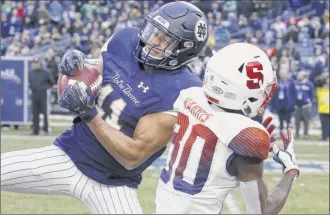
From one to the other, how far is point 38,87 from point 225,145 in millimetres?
12583

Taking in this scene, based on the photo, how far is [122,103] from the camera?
493 centimetres

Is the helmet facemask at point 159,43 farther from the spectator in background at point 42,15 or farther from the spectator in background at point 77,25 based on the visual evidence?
the spectator in background at point 42,15

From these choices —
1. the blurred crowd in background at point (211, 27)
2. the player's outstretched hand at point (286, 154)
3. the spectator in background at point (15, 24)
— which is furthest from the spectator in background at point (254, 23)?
the player's outstretched hand at point (286, 154)

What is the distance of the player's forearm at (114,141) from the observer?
466 cm

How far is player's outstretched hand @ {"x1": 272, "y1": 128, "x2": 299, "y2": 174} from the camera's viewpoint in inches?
153

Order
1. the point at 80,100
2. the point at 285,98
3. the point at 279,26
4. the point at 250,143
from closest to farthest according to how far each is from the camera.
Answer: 1. the point at 250,143
2. the point at 80,100
3. the point at 285,98
4. the point at 279,26

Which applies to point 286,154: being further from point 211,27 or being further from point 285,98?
point 211,27

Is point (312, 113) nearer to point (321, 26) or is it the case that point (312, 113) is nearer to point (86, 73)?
point (321, 26)

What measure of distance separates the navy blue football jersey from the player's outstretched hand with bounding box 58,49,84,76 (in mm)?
218

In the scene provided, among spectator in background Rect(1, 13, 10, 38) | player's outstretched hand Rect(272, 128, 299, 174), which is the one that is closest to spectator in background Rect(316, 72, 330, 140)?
spectator in background Rect(1, 13, 10, 38)

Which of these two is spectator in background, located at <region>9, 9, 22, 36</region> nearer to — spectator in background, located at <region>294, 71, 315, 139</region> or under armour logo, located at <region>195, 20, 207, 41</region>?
spectator in background, located at <region>294, 71, 315, 139</region>

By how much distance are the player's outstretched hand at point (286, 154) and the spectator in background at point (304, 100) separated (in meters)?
13.3

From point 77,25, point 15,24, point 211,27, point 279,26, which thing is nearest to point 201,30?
point 211,27

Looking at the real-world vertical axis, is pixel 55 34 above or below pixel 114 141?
below
